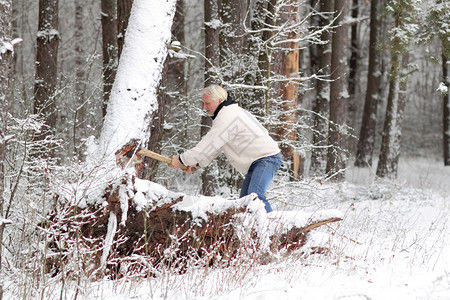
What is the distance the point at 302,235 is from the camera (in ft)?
19.0

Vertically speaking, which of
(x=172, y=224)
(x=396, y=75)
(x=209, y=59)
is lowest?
(x=172, y=224)

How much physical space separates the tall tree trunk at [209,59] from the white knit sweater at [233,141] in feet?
10.5

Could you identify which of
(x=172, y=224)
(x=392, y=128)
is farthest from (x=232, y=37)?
(x=392, y=128)

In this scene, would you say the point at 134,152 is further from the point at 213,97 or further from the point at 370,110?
the point at 370,110

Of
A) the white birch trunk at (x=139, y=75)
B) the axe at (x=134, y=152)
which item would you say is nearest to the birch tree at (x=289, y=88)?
the white birch trunk at (x=139, y=75)

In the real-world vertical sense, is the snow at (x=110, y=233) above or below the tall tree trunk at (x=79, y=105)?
below

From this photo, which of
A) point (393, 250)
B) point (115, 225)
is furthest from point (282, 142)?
point (115, 225)

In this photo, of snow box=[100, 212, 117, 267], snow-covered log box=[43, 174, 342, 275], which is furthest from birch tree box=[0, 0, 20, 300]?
snow-covered log box=[43, 174, 342, 275]

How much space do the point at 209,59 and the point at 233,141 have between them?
5.57 metres

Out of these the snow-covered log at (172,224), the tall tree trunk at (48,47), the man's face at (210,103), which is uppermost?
the tall tree trunk at (48,47)

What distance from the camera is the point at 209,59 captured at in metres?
11.3

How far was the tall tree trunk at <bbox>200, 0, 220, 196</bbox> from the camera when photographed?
9.63 m

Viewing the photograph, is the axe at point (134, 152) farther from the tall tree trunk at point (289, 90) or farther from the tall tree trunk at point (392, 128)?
the tall tree trunk at point (392, 128)

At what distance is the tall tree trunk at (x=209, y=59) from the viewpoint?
31.6 feet
